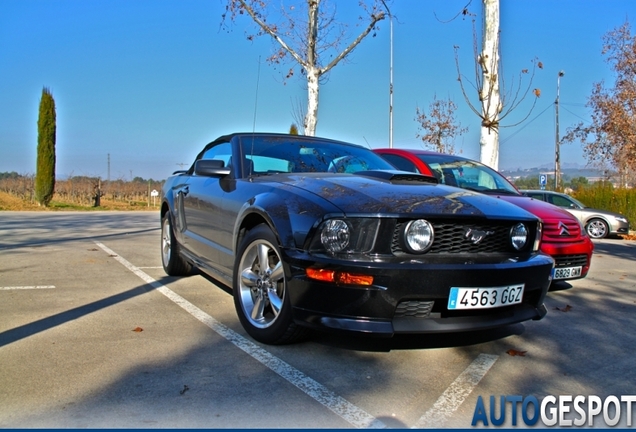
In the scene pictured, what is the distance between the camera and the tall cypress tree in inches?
1048

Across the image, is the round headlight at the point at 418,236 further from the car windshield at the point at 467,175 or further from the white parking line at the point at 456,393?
the car windshield at the point at 467,175

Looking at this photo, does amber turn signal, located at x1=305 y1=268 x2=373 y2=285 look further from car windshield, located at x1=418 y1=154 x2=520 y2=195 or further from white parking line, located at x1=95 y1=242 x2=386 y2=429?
car windshield, located at x1=418 y1=154 x2=520 y2=195

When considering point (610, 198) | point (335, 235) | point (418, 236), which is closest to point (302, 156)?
point (335, 235)

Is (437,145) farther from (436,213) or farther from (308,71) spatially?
(436,213)

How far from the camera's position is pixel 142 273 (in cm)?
630

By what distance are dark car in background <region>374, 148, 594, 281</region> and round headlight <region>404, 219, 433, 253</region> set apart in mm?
2831

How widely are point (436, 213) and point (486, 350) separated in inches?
42.9

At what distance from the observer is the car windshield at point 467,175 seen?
6.49m

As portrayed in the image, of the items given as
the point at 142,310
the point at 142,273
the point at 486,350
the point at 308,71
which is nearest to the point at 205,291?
the point at 142,310

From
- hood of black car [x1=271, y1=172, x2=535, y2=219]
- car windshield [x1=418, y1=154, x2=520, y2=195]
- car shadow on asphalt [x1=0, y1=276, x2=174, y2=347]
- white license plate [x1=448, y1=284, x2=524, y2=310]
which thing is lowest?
car shadow on asphalt [x1=0, y1=276, x2=174, y2=347]

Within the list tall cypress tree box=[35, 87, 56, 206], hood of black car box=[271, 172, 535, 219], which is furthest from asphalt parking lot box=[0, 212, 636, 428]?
tall cypress tree box=[35, 87, 56, 206]

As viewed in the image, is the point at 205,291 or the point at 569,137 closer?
the point at 205,291

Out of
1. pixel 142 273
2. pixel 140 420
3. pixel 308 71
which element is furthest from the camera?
pixel 308 71

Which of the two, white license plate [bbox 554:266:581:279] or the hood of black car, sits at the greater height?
the hood of black car
